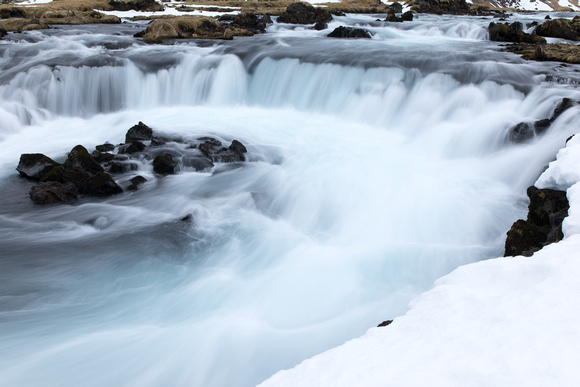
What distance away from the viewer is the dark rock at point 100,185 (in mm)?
7340

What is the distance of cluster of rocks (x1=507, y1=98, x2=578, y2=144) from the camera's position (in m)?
8.22

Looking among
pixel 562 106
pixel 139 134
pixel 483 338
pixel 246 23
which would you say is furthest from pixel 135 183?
pixel 246 23

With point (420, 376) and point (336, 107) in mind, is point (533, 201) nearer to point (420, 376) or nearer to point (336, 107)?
point (420, 376)

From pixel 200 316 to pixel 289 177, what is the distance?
4.06 meters

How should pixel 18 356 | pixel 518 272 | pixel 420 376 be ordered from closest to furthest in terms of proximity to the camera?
pixel 420 376 → pixel 518 272 → pixel 18 356

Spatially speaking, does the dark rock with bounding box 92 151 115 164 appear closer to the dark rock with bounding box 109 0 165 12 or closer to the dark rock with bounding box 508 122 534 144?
the dark rock with bounding box 508 122 534 144

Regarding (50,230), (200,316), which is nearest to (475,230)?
(200,316)

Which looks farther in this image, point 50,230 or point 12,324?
point 50,230

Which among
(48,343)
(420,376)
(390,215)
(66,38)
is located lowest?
(48,343)

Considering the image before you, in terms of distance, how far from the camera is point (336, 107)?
1201cm

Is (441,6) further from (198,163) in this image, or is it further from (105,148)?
(105,148)

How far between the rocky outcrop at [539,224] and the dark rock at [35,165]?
7.61 metres

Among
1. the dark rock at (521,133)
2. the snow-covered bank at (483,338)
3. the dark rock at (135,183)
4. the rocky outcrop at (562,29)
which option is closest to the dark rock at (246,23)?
the rocky outcrop at (562,29)

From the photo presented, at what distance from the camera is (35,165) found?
26.3 feet
